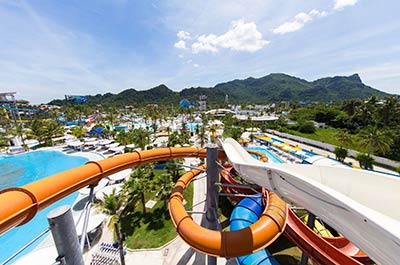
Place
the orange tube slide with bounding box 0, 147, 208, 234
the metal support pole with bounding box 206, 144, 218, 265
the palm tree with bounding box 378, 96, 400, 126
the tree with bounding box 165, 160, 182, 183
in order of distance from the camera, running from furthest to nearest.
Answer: the palm tree with bounding box 378, 96, 400, 126 < the tree with bounding box 165, 160, 182, 183 < the metal support pole with bounding box 206, 144, 218, 265 < the orange tube slide with bounding box 0, 147, 208, 234

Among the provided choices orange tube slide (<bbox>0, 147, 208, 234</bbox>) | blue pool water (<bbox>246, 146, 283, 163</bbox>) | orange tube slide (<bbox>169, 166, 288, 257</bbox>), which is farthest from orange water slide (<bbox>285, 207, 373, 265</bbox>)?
blue pool water (<bbox>246, 146, 283, 163</bbox>)

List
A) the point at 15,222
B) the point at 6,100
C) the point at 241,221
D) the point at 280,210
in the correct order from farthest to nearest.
Answer: the point at 6,100 → the point at 241,221 → the point at 280,210 → the point at 15,222

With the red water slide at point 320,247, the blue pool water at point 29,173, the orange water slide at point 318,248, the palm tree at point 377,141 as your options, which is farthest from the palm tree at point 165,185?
the palm tree at point 377,141

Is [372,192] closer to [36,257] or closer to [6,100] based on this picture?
[36,257]

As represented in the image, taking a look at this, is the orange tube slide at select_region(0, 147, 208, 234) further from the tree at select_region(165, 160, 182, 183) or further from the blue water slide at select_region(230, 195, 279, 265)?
the tree at select_region(165, 160, 182, 183)

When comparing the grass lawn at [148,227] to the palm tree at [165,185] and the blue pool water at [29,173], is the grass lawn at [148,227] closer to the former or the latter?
the palm tree at [165,185]

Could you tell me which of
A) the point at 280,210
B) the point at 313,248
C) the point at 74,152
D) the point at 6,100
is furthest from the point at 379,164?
the point at 6,100

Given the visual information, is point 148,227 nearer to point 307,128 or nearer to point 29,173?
point 29,173
